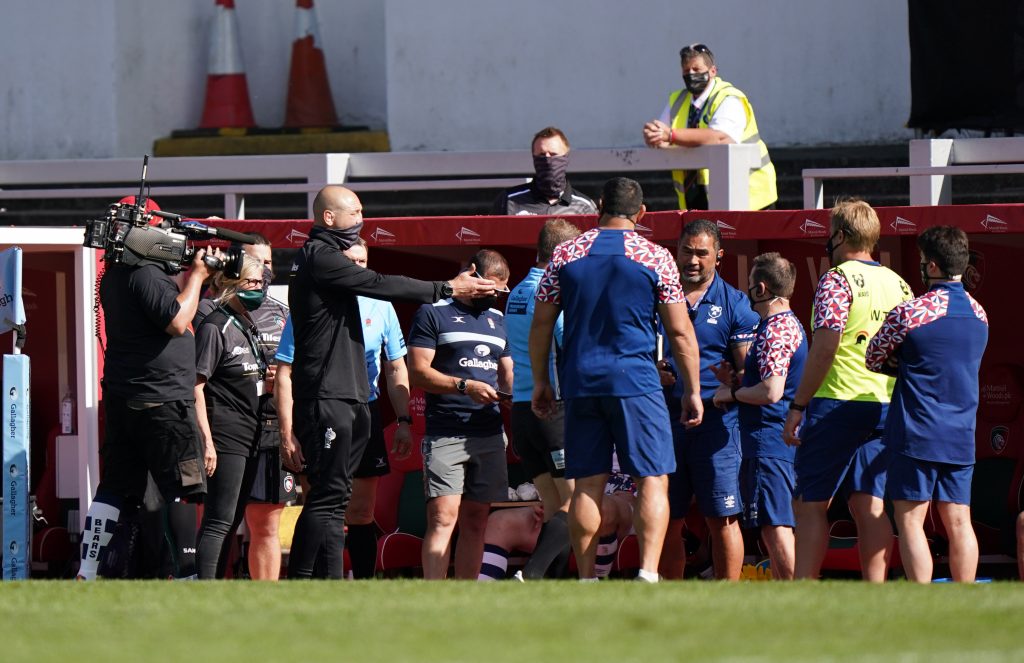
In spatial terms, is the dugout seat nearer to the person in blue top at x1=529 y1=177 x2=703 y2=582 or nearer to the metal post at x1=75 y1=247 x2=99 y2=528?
the metal post at x1=75 y1=247 x2=99 y2=528

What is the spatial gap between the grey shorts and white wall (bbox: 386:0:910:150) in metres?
5.71

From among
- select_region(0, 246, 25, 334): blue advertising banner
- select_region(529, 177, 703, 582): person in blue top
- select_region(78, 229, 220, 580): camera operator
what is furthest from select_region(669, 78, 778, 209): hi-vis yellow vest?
select_region(0, 246, 25, 334): blue advertising banner

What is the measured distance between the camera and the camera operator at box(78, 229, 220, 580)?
879 cm

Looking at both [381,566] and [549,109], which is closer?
[381,566]

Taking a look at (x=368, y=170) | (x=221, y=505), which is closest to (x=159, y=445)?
(x=221, y=505)

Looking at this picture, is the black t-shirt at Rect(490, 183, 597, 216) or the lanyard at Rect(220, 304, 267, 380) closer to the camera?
the lanyard at Rect(220, 304, 267, 380)

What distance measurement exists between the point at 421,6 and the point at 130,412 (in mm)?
6587

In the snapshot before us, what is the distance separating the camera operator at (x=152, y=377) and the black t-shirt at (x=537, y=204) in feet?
6.44

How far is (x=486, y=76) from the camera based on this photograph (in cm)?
1471

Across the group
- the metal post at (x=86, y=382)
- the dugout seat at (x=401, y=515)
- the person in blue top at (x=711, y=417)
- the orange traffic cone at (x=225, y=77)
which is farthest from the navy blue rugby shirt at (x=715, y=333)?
the orange traffic cone at (x=225, y=77)

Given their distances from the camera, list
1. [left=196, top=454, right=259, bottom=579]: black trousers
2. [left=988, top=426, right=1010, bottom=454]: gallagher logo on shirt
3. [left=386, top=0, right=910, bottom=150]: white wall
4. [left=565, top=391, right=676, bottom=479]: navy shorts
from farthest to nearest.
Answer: [left=386, top=0, right=910, bottom=150]: white wall → [left=988, top=426, right=1010, bottom=454]: gallagher logo on shirt → [left=196, top=454, right=259, bottom=579]: black trousers → [left=565, top=391, right=676, bottom=479]: navy shorts

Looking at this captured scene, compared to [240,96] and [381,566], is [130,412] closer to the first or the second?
[381,566]

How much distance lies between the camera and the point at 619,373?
7.60 m

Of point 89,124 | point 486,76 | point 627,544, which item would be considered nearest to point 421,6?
point 486,76
